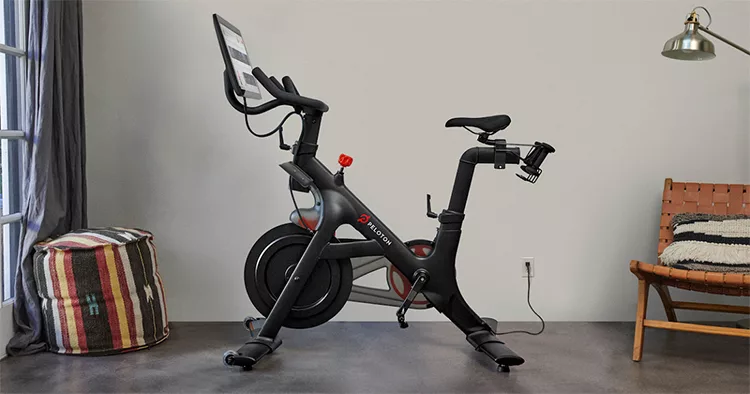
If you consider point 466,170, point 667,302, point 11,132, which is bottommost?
point 667,302

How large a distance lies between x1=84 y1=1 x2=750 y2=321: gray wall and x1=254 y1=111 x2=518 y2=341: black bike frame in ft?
2.36

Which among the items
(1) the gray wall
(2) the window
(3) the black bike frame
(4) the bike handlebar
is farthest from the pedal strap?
(2) the window

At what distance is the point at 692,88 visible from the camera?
397 centimetres

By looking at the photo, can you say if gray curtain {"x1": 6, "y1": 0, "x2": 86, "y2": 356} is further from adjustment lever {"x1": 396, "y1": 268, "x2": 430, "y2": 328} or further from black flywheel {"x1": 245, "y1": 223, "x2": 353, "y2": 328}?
adjustment lever {"x1": 396, "y1": 268, "x2": 430, "y2": 328}

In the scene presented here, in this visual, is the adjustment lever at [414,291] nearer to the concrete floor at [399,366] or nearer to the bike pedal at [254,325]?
the concrete floor at [399,366]

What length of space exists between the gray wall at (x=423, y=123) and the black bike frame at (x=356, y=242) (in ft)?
2.36

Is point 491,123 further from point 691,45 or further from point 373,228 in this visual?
point 691,45

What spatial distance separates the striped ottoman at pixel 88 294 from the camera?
129 inches

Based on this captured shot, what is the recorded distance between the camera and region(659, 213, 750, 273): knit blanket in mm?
3260

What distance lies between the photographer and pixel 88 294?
3.29m

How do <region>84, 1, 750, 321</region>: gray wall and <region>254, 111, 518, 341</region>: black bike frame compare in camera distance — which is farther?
<region>84, 1, 750, 321</region>: gray wall

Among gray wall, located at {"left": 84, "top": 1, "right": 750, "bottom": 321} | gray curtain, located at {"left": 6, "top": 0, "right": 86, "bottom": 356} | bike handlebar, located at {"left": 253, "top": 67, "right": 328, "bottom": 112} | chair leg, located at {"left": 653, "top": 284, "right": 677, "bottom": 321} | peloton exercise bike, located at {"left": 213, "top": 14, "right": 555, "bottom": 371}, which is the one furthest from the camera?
gray wall, located at {"left": 84, "top": 1, "right": 750, "bottom": 321}

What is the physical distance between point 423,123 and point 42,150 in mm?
1807

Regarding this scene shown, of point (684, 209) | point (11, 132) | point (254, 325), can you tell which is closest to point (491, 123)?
point (684, 209)
